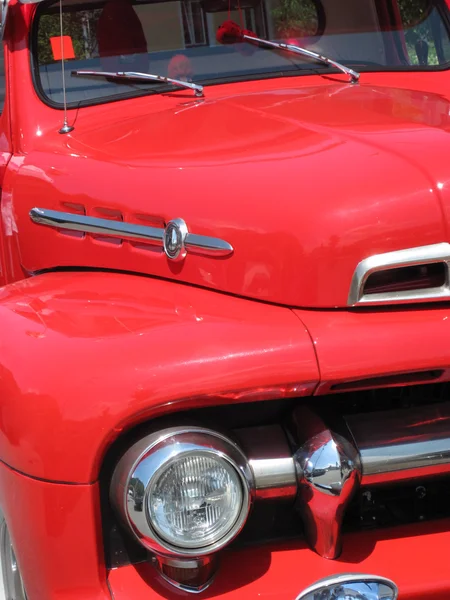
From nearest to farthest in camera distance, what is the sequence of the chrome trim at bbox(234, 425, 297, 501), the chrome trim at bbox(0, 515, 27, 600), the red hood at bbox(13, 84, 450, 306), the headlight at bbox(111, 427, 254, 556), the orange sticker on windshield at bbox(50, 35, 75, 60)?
the headlight at bbox(111, 427, 254, 556) < the chrome trim at bbox(234, 425, 297, 501) < the red hood at bbox(13, 84, 450, 306) < the chrome trim at bbox(0, 515, 27, 600) < the orange sticker on windshield at bbox(50, 35, 75, 60)

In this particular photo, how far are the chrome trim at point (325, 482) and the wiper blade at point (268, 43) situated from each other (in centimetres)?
155

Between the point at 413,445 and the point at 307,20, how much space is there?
174 centimetres

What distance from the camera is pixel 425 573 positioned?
1551mm

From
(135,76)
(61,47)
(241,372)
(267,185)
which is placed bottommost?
(241,372)

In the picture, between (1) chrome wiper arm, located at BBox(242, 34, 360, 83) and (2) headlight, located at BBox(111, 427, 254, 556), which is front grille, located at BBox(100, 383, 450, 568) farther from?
(1) chrome wiper arm, located at BBox(242, 34, 360, 83)

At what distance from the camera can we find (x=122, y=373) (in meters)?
1.48

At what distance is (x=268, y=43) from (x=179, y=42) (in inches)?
11.8

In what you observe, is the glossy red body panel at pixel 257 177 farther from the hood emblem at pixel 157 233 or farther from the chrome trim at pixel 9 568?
the chrome trim at pixel 9 568

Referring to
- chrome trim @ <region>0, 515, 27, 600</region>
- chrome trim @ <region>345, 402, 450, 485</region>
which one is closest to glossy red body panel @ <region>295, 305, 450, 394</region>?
chrome trim @ <region>345, 402, 450, 485</region>

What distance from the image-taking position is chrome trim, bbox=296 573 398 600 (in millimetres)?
1511

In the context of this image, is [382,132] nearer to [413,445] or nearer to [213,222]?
[213,222]

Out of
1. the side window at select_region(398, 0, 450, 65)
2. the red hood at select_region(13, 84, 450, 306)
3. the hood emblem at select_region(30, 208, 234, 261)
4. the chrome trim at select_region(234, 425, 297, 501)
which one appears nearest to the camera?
the chrome trim at select_region(234, 425, 297, 501)

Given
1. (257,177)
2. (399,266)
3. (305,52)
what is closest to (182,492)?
(399,266)

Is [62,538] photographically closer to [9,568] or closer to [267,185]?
[9,568]
